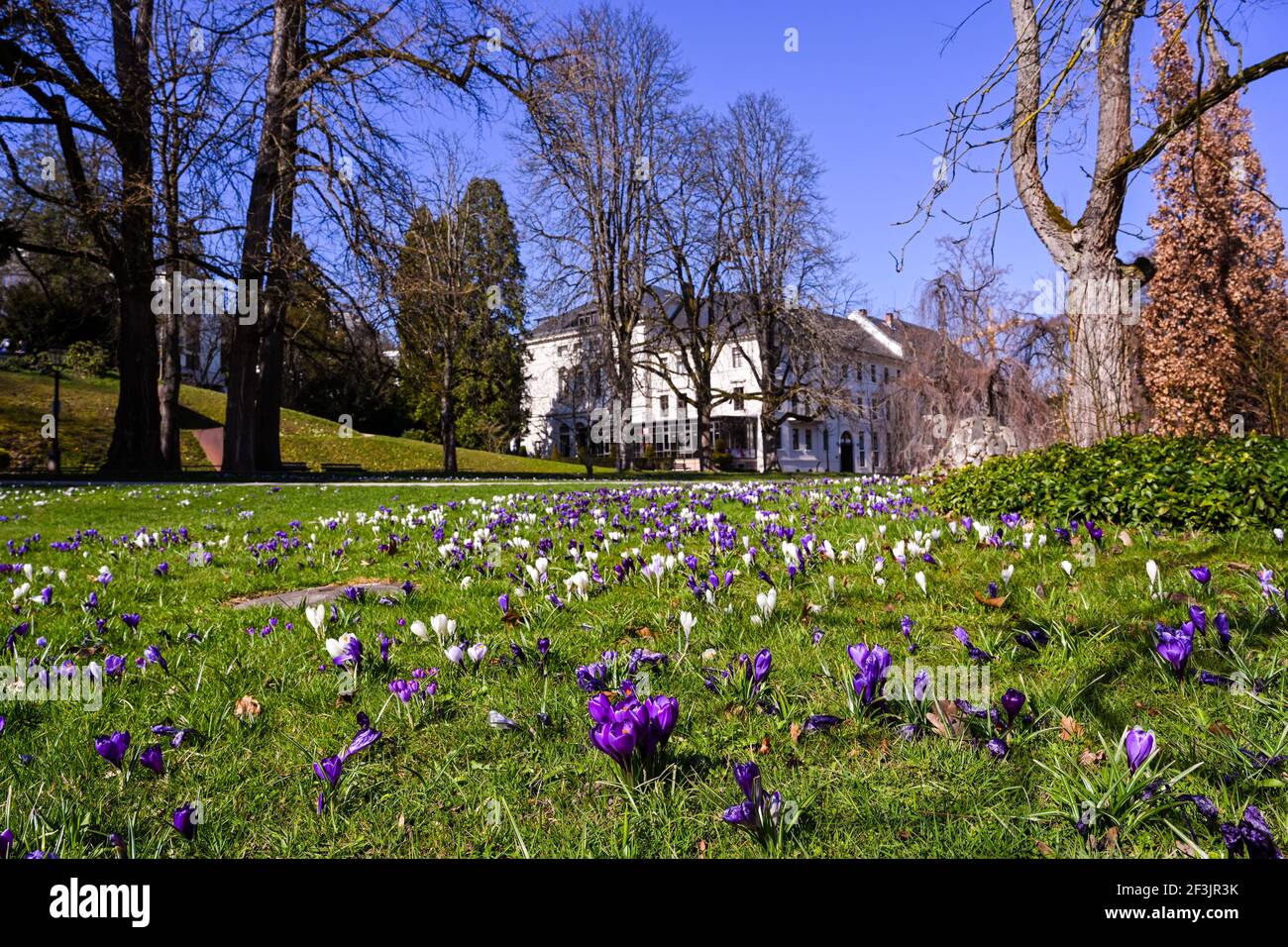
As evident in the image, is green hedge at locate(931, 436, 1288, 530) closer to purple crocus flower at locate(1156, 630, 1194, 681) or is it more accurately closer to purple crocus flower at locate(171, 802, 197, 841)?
purple crocus flower at locate(1156, 630, 1194, 681)

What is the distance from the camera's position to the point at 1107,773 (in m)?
1.79

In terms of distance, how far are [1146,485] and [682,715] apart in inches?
238

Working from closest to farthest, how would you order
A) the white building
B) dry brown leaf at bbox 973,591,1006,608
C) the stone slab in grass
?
dry brown leaf at bbox 973,591,1006,608
the stone slab in grass
the white building

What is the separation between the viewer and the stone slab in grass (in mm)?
4383

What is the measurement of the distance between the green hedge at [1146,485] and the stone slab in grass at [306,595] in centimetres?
568

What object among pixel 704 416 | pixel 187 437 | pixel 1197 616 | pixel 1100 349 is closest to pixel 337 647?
pixel 1197 616

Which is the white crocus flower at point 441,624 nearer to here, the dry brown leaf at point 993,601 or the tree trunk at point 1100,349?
the dry brown leaf at point 993,601

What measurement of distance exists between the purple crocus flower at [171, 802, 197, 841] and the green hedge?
6793 mm

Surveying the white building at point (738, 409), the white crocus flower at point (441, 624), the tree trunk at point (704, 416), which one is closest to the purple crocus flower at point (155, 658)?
the white crocus flower at point (441, 624)

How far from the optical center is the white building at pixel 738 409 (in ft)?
127

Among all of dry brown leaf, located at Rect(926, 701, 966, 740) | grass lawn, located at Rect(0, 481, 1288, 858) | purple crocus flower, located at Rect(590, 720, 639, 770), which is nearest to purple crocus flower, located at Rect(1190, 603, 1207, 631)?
grass lawn, located at Rect(0, 481, 1288, 858)

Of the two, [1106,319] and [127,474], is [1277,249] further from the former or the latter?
[127,474]
